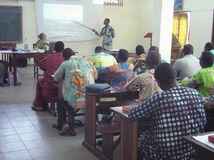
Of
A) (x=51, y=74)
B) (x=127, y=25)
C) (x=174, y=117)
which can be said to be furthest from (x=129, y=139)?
(x=127, y=25)

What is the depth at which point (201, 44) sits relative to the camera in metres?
8.66

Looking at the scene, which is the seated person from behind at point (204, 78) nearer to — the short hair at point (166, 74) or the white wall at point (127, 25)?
the short hair at point (166, 74)

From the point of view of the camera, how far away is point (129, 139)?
7.84ft

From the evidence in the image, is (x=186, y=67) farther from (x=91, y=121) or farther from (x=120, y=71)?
(x=91, y=121)

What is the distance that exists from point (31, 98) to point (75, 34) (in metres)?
5.36

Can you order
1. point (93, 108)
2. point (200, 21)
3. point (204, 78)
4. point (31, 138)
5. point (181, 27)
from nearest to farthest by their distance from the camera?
point (93, 108) → point (204, 78) → point (31, 138) → point (200, 21) → point (181, 27)

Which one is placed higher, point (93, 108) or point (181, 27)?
point (181, 27)

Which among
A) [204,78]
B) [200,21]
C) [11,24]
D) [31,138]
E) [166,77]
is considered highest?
[200,21]

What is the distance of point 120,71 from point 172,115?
1.99 m

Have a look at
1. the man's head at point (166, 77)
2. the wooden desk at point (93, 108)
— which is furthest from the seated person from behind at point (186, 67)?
the man's head at point (166, 77)

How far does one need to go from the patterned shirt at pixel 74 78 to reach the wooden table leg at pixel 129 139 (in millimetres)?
1232

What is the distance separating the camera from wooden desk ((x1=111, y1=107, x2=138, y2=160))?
7.59 feet

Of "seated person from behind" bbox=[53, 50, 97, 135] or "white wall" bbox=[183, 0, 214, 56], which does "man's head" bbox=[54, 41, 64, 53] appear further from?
"white wall" bbox=[183, 0, 214, 56]

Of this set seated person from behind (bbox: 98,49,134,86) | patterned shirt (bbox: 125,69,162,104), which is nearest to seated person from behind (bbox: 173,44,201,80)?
seated person from behind (bbox: 98,49,134,86)
